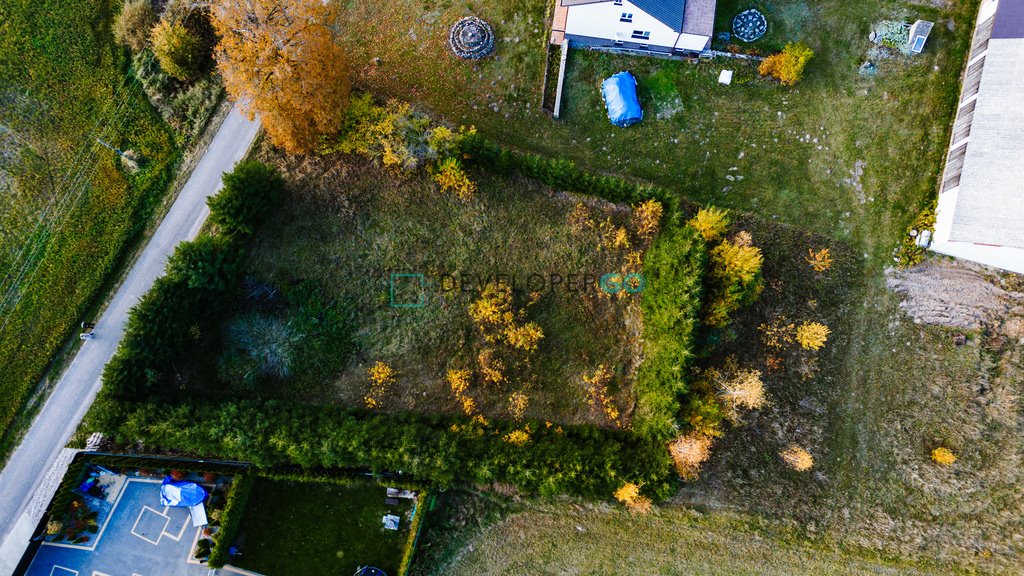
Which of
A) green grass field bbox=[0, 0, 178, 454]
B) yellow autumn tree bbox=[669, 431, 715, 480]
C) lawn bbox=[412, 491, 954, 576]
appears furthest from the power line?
yellow autumn tree bbox=[669, 431, 715, 480]

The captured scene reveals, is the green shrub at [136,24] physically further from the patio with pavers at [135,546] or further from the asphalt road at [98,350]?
the patio with pavers at [135,546]

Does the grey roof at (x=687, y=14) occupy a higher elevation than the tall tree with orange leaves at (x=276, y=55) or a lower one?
higher

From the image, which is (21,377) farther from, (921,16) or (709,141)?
(921,16)

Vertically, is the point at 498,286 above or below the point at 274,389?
above

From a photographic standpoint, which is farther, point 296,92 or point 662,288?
point 662,288

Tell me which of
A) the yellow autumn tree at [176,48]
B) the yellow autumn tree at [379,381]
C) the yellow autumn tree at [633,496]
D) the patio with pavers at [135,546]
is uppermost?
the yellow autumn tree at [176,48]

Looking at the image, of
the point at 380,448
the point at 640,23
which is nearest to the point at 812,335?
the point at 640,23

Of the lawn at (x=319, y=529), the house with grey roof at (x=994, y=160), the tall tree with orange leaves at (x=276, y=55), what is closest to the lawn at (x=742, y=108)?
the house with grey roof at (x=994, y=160)

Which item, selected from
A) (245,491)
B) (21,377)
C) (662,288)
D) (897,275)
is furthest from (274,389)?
(897,275)
